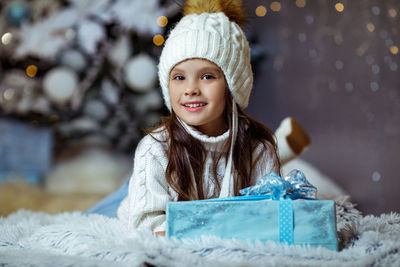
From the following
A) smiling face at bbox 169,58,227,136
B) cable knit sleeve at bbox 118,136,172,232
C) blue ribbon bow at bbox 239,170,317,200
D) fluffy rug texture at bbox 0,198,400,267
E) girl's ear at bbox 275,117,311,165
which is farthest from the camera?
girl's ear at bbox 275,117,311,165

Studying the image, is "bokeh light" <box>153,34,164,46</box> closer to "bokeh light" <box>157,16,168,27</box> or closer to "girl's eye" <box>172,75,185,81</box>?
"bokeh light" <box>157,16,168,27</box>

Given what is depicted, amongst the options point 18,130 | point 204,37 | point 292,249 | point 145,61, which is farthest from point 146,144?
point 18,130

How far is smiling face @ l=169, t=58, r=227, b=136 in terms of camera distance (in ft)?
3.91

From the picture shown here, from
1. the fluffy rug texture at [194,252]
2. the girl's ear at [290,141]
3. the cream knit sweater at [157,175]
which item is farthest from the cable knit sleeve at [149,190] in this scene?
the girl's ear at [290,141]

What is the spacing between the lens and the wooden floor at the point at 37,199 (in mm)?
2496

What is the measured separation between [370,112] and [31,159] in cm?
189

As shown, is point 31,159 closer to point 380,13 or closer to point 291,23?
point 291,23

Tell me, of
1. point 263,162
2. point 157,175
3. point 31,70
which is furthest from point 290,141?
point 31,70

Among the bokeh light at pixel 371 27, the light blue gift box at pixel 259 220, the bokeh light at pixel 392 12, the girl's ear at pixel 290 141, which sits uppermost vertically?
the bokeh light at pixel 392 12

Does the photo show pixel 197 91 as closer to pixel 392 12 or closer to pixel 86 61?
pixel 86 61

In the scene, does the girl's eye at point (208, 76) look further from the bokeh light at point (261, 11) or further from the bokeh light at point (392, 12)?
the bokeh light at point (392, 12)

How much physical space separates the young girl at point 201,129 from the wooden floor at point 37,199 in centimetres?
138

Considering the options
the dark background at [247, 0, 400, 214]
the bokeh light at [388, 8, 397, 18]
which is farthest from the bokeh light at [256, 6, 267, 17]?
the bokeh light at [388, 8, 397, 18]

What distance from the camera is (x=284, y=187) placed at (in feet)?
2.93
